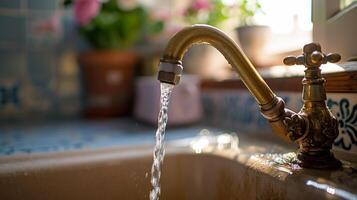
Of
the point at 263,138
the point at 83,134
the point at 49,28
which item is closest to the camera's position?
the point at 263,138

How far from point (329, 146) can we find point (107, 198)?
1.14 feet

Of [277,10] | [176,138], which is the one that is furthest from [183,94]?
[277,10]

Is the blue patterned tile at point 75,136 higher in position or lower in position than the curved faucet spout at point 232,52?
lower

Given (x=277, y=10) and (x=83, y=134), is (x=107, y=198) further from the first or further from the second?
(x=277, y=10)

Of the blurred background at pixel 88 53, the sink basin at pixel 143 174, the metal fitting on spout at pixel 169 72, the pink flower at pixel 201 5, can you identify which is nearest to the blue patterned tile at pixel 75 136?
the sink basin at pixel 143 174

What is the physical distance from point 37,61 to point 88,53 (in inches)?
7.7

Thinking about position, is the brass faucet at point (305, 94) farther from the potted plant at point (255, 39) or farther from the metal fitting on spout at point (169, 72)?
the potted plant at point (255, 39)

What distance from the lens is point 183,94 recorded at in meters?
0.93

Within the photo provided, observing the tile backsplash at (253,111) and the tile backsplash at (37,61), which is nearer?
the tile backsplash at (253,111)

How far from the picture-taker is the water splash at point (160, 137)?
43 centimetres

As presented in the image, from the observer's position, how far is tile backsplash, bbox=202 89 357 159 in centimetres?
48

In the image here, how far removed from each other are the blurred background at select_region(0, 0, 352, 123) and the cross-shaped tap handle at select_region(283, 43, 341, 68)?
63 centimetres

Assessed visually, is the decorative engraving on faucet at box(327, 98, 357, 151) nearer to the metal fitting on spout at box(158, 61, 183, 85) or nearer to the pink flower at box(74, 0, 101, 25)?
the metal fitting on spout at box(158, 61, 183, 85)

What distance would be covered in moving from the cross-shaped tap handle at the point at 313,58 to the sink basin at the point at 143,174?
132mm
